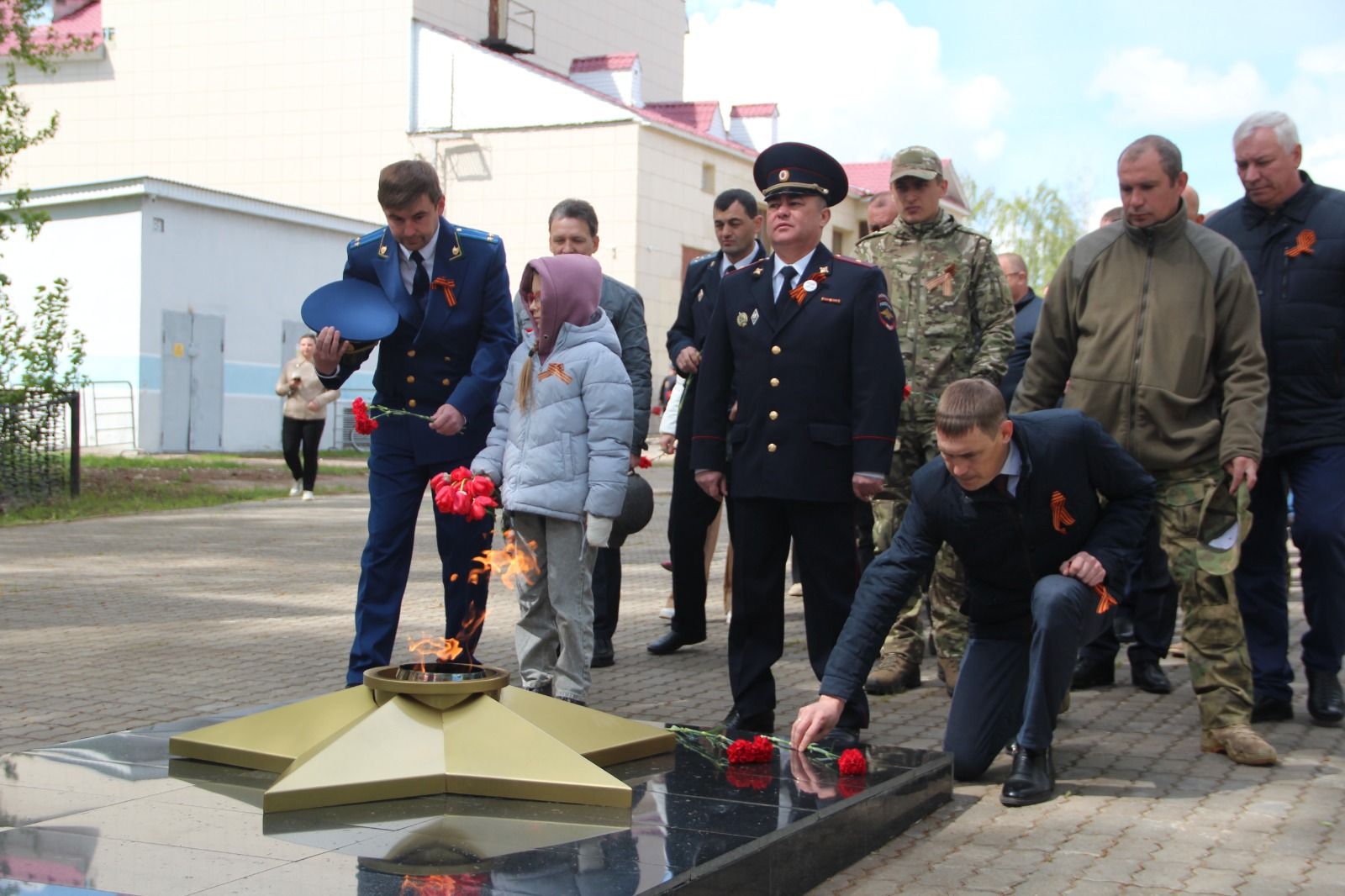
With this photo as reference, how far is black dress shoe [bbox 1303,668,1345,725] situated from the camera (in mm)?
6262

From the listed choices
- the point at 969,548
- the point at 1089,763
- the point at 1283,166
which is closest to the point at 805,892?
the point at 969,548

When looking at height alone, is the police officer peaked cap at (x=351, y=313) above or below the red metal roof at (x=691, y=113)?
below

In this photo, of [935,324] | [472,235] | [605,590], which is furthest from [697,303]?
[605,590]

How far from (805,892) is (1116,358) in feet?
8.94

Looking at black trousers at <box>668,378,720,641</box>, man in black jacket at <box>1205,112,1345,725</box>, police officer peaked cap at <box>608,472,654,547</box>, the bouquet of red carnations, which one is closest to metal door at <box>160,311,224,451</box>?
black trousers at <box>668,378,720,641</box>

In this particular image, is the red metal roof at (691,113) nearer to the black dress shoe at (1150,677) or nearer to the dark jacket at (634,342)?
the dark jacket at (634,342)

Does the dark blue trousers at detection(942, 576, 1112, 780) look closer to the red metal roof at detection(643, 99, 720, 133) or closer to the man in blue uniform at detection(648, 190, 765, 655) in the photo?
the man in blue uniform at detection(648, 190, 765, 655)

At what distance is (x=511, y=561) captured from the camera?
5.48 metres

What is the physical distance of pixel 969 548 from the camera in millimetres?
5211

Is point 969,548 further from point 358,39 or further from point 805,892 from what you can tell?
point 358,39

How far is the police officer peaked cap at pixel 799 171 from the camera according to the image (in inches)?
223

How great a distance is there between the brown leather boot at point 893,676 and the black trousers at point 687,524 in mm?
1073

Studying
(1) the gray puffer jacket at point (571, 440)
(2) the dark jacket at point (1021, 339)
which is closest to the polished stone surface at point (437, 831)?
(1) the gray puffer jacket at point (571, 440)

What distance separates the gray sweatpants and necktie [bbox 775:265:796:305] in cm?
125
